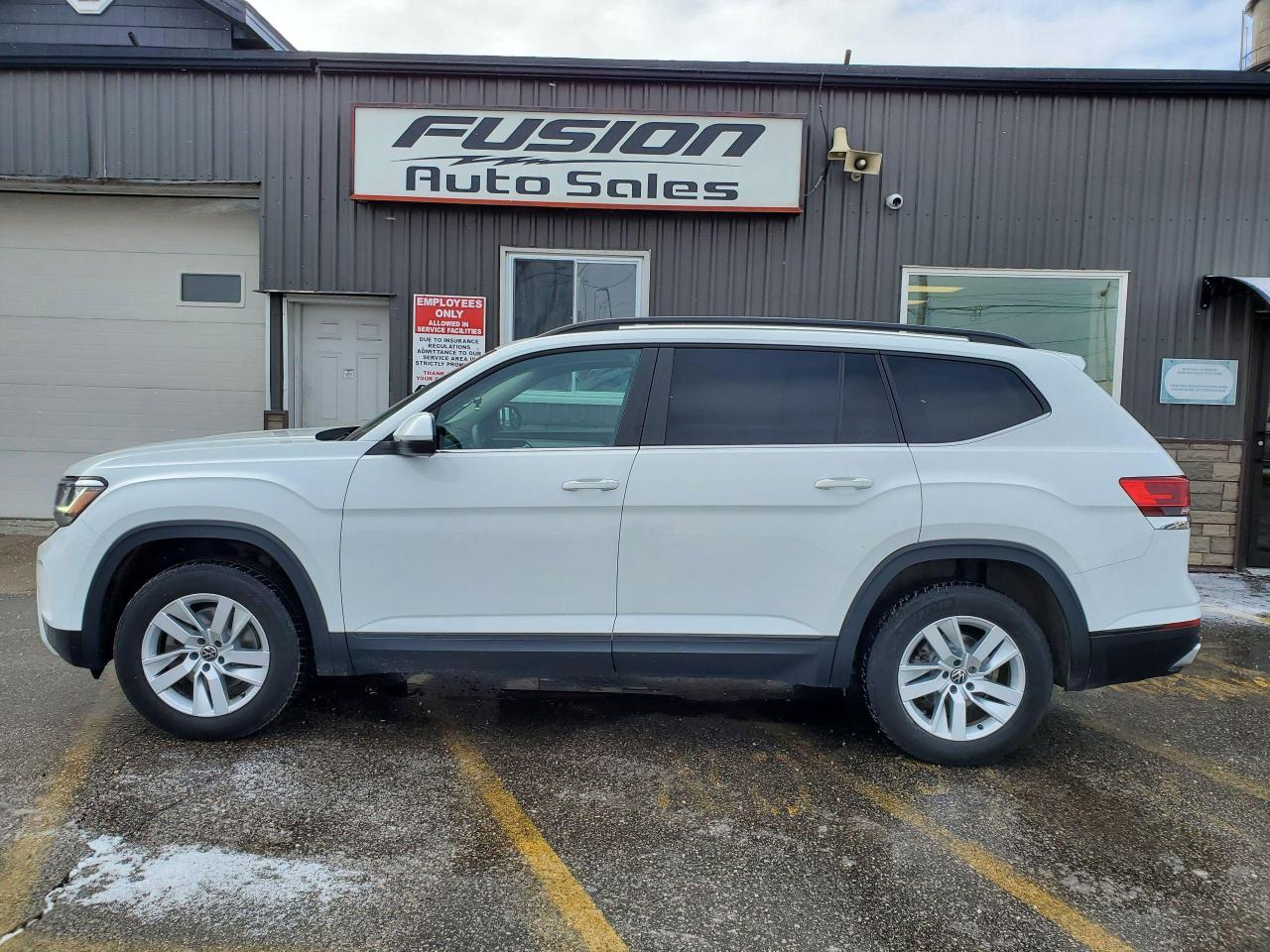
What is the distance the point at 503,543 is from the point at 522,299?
5.12 m

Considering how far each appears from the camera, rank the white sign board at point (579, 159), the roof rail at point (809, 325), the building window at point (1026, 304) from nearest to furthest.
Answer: the roof rail at point (809, 325)
the white sign board at point (579, 159)
the building window at point (1026, 304)

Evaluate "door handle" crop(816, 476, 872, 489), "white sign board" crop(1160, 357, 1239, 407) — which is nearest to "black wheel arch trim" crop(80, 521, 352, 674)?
"door handle" crop(816, 476, 872, 489)

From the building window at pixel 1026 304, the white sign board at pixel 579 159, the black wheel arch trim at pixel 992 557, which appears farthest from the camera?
the building window at pixel 1026 304

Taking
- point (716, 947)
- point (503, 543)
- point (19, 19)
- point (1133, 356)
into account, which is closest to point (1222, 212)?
point (1133, 356)

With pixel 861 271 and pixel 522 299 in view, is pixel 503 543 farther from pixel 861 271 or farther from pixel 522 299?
pixel 861 271

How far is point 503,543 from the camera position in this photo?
3668 mm

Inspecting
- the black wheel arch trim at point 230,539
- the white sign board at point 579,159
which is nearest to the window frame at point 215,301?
the white sign board at point 579,159

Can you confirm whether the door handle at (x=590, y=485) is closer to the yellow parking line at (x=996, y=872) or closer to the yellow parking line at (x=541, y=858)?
the yellow parking line at (x=541, y=858)

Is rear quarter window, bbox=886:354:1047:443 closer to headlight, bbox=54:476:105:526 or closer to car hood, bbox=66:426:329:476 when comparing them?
car hood, bbox=66:426:329:476

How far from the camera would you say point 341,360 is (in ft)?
28.2

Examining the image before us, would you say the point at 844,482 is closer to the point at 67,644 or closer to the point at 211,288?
the point at 67,644

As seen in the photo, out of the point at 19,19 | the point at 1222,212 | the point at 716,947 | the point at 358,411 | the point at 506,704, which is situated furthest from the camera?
the point at 19,19

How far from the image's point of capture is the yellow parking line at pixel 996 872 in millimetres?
2613

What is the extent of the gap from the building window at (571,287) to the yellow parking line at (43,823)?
5.15 metres
